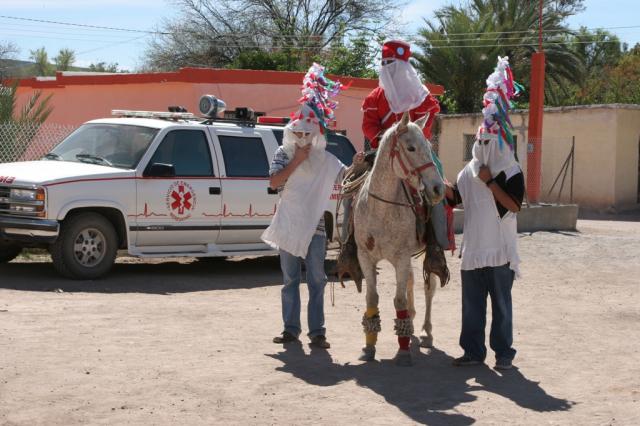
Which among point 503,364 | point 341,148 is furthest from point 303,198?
point 341,148

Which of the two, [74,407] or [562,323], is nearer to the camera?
[74,407]

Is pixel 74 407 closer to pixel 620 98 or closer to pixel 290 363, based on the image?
pixel 290 363

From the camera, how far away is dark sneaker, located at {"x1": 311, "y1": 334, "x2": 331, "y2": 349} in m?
8.11

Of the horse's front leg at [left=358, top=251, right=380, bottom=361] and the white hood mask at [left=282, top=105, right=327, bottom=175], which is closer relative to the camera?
the horse's front leg at [left=358, top=251, right=380, bottom=361]

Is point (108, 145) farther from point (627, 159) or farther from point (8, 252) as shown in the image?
point (627, 159)

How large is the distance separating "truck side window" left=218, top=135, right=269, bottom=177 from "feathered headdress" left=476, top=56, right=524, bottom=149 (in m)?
5.47

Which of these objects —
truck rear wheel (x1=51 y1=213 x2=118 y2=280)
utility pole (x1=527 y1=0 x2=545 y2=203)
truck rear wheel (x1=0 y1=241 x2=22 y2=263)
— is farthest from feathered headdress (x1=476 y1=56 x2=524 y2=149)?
utility pole (x1=527 y1=0 x2=545 y2=203)

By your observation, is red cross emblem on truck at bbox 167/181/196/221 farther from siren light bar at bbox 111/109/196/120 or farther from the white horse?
the white horse

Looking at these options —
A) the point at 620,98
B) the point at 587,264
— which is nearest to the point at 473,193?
the point at 587,264

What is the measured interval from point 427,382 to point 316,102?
8.22 ft

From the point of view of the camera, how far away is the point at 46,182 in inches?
429

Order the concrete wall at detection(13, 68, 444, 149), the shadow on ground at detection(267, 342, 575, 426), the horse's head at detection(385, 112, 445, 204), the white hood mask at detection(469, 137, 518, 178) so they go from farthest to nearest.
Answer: the concrete wall at detection(13, 68, 444, 149) < the white hood mask at detection(469, 137, 518, 178) < the horse's head at detection(385, 112, 445, 204) < the shadow on ground at detection(267, 342, 575, 426)

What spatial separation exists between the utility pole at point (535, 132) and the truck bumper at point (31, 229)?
43.7 ft

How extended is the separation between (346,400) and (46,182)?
5724mm
